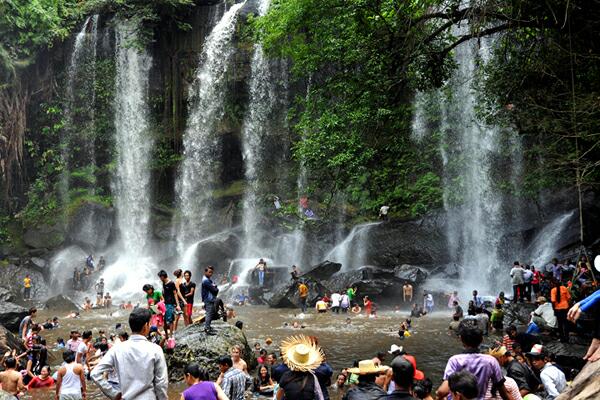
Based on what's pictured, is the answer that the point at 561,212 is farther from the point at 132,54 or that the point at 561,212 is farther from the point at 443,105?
the point at 132,54

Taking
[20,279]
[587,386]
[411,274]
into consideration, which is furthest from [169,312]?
[20,279]

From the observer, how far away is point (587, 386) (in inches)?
151

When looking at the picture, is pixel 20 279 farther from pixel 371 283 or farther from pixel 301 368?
pixel 301 368

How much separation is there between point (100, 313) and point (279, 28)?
560 inches

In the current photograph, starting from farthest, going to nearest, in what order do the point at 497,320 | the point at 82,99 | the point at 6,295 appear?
1. the point at 82,99
2. the point at 6,295
3. the point at 497,320

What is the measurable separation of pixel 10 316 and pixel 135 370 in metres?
15.3

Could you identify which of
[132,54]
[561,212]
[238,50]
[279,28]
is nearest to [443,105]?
[561,212]

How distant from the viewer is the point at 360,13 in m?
10.0

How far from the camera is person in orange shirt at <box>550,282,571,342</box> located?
1090 centimetres

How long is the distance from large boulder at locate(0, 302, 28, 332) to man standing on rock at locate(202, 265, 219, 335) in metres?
9.55

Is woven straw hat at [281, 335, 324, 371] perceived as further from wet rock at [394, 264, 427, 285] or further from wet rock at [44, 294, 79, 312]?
wet rock at [44, 294, 79, 312]

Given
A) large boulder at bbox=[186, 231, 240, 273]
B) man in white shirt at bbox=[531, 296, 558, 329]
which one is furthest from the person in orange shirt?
large boulder at bbox=[186, 231, 240, 273]

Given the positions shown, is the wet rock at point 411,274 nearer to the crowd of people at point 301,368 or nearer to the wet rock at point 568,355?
the crowd of people at point 301,368

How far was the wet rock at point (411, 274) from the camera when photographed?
21.7 meters
